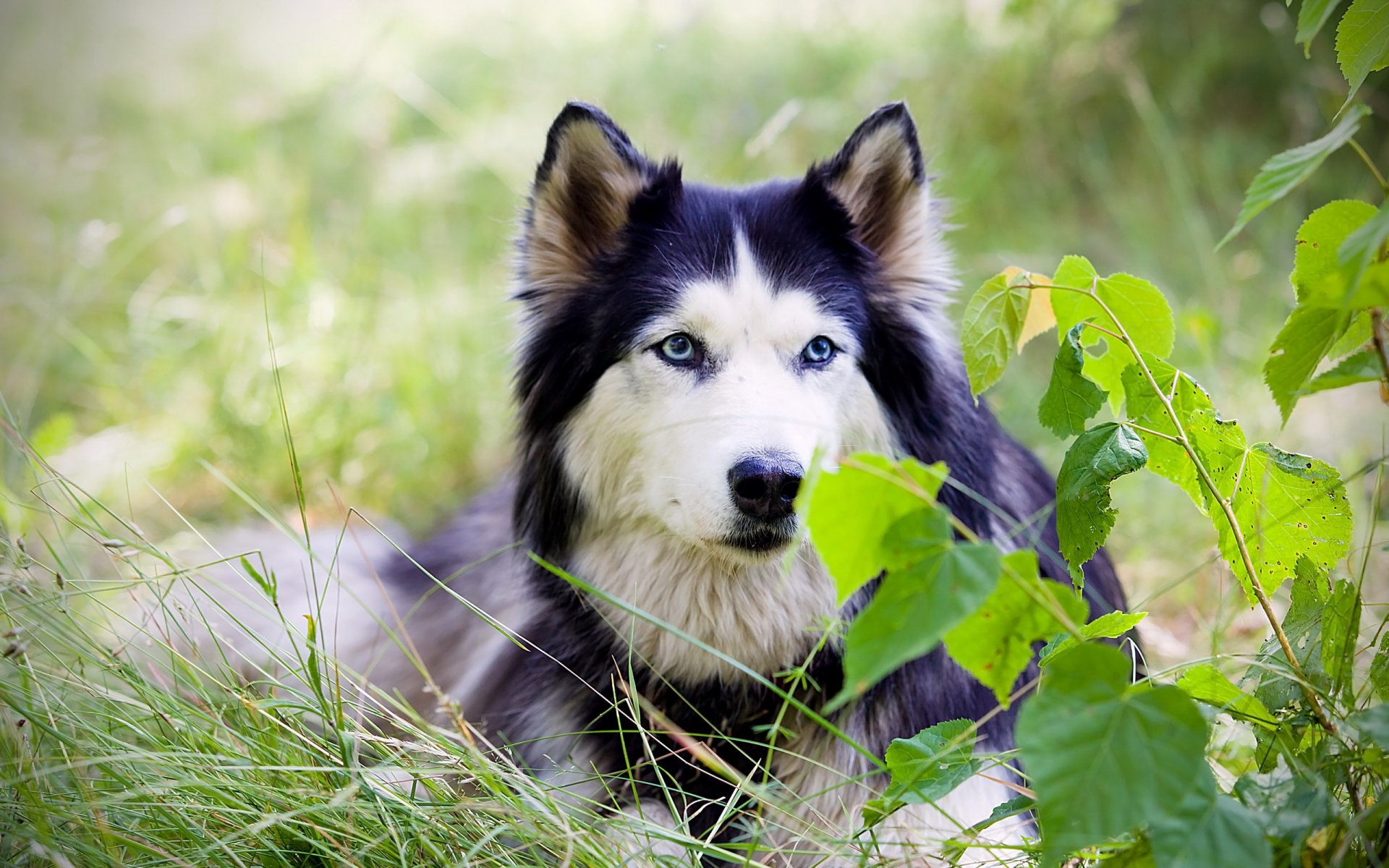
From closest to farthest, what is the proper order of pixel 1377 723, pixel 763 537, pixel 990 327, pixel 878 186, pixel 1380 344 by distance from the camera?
pixel 1377 723
pixel 1380 344
pixel 990 327
pixel 763 537
pixel 878 186

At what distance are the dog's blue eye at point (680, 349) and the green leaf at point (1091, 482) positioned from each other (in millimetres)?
954

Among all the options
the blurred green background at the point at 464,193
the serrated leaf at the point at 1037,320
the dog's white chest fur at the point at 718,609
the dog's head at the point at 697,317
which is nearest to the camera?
the serrated leaf at the point at 1037,320

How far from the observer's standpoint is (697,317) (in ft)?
7.37

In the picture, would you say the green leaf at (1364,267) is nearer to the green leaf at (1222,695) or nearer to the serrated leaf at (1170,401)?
the serrated leaf at (1170,401)

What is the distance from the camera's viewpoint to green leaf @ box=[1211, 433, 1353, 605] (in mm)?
1587

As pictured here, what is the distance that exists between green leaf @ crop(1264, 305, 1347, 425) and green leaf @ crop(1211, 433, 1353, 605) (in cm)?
26

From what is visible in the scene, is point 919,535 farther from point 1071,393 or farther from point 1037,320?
point 1037,320

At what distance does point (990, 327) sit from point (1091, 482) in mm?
345

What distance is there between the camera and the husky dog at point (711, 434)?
2215 mm

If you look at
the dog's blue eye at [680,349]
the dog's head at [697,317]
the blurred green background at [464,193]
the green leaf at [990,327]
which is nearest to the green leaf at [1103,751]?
the green leaf at [990,327]

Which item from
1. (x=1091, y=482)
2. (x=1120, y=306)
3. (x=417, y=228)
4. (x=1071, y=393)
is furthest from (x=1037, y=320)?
(x=417, y=228)

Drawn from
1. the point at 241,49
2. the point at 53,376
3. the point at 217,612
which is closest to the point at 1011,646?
the point at 217,612

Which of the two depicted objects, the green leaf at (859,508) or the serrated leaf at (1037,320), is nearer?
the green leaf at (859,508)

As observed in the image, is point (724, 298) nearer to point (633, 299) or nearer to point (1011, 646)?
point (633, 299)
